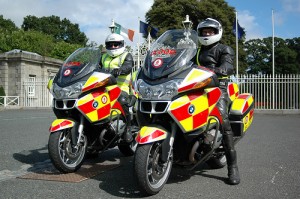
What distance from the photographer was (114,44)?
6.38 metres

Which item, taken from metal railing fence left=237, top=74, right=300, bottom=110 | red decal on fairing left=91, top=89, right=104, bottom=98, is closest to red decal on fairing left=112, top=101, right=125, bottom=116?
red decal on fairing left=91, top=89, right=104, bottom=98

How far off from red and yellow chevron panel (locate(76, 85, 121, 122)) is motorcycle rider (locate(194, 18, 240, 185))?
1.45 m

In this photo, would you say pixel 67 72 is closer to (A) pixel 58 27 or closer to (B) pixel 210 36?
(B) pixel 210 36

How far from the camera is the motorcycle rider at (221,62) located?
4.67m

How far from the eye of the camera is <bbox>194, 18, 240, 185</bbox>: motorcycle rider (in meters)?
4.67

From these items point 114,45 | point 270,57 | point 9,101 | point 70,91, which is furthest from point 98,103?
point 270,57

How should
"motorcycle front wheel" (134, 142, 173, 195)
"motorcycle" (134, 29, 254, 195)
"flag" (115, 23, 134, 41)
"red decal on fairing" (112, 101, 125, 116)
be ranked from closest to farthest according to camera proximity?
"motorcycle front wheel" (134, 142, 173, 195) → "motorcycle" (134, 29, 254, 195) → "red decal on fairing" (112, 101, 125, 116) → "flag" (115, 23, 134, 41)

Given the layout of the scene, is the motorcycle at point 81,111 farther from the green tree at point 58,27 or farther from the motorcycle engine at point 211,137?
the green tree at point 58,27

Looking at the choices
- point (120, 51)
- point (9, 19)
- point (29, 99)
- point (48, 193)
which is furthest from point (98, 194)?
point (9, 19)

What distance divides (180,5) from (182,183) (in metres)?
37.2

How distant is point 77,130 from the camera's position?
5195 mm

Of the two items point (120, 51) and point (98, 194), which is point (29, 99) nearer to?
point (120, 51)

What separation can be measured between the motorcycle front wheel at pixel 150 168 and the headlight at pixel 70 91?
5.14 feet

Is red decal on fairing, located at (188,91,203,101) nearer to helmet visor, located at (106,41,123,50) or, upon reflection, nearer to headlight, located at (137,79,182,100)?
headlight, located at (137,79,182,100)
